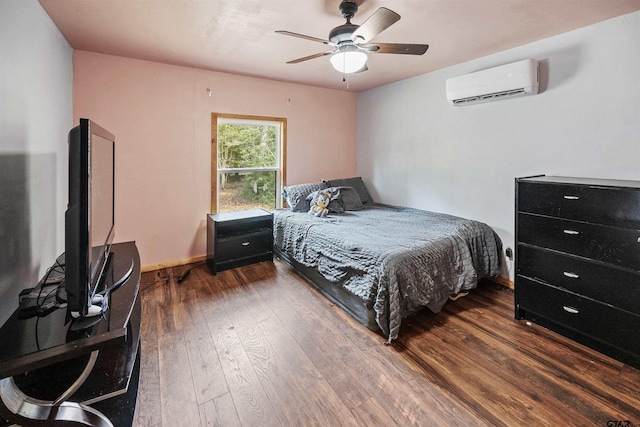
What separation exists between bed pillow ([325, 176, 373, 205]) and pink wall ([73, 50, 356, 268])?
1156 mm

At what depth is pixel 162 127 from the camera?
3.41 metres

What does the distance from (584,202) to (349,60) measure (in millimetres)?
1873

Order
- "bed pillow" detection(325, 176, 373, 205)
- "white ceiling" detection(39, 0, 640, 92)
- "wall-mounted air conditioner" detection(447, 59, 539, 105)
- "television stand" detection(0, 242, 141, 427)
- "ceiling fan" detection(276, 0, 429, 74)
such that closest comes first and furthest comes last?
"television stand" detection(0, 242, 141, 427), "ceiling fan" detection(276, 0, 429, 74), "white ceiling" detection(39, 0, 640, 92), "wall-mounted air conditioner" detection(447, 59, 539, 105), "bed pillow" detection(325, 176, 373, 205)

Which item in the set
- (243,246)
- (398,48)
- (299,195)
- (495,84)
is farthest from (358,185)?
(398,48)

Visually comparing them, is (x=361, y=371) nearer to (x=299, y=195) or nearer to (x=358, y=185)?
(x=299, y=195)

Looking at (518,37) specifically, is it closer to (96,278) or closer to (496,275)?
(496,275)

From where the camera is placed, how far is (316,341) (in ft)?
7.23

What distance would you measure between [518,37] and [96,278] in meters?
3.49

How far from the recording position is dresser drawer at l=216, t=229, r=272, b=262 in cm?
341

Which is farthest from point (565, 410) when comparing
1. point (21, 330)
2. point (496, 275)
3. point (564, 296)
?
point (21, 330)

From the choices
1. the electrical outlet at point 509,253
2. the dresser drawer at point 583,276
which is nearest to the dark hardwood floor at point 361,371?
the dresser drawer at point 583,276

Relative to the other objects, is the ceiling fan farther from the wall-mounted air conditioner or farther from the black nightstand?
the black nightstand

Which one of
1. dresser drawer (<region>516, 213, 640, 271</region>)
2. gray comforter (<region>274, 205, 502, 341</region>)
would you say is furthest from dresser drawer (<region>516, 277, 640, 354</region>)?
gray comforter (<region>274, 205, 502, 341</region>)

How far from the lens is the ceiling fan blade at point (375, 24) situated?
166 centimetres
